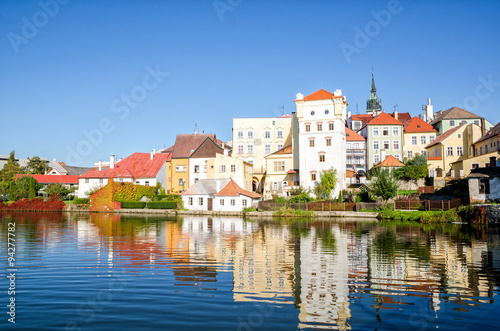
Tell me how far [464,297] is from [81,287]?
1127 centimetres

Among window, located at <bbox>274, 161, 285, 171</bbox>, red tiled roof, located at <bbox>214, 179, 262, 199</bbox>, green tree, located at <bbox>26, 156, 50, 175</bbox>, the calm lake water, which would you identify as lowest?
the calm lake water

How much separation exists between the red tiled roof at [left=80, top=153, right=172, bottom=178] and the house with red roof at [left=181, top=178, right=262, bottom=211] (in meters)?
14.2

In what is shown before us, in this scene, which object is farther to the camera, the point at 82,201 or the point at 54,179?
the point at 54,179

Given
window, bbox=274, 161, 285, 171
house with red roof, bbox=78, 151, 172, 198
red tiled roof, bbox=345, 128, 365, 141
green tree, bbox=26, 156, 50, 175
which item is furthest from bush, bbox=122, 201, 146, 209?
green tree, bbox=26, 156, 50, 175

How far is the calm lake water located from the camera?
902cm

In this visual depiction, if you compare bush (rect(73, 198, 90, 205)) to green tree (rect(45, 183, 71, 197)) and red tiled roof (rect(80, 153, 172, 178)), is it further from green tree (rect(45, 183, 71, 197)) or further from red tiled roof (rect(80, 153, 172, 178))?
red tiled roof (rect(80, 153, 172, 178))

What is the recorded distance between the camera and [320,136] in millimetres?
57469

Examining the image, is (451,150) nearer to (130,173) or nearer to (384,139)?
(384,139)

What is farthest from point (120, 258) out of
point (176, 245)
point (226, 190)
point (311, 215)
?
point (226, 190)

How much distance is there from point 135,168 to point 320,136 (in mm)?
33129

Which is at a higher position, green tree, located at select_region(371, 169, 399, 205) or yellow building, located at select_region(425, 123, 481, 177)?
yellow building, located at select_region(425, 123, 481, 177)

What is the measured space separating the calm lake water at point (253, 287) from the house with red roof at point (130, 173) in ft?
150

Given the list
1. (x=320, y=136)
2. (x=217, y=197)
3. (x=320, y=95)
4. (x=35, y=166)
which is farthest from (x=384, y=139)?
(x=35, y=166)

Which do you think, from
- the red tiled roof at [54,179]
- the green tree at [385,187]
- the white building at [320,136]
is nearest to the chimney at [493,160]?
the green tree at [385,187]
